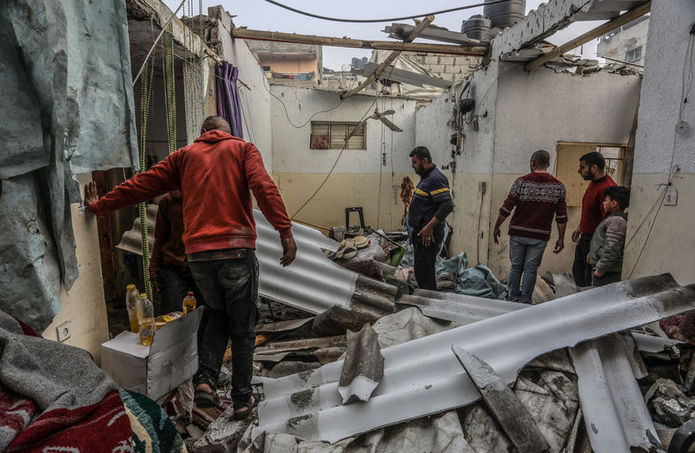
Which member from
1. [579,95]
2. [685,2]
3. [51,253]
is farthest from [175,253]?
A: [579,95]

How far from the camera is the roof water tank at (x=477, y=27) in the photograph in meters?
6.49

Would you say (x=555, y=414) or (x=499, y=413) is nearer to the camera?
(x=499, y=413)

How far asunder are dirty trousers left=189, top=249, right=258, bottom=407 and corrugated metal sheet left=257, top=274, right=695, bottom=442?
0.25 meters

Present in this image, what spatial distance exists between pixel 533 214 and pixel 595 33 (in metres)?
2.26

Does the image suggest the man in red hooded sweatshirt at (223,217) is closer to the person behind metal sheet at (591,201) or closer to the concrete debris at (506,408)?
the concrete debris at (506,408)

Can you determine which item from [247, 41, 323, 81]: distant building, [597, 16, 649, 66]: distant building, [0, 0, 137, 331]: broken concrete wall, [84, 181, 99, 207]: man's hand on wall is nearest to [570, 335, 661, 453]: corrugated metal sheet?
[0, 0, 137, 331]: broken concrete wall

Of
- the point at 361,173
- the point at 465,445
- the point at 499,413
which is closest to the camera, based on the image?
the point at 465,445

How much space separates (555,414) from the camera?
83.6 inches

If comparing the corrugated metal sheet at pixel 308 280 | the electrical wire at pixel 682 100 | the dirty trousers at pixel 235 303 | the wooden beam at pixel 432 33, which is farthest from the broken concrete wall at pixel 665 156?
the dirty trousers at pixel 235 303

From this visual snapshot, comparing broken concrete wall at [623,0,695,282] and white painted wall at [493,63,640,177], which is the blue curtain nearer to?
white painted wall at [493,63,640,177]

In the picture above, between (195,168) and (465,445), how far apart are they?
2212 millimetres

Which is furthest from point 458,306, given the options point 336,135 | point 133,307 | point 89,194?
point 336,135

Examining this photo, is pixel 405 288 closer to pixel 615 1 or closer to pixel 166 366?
pixel 166 366

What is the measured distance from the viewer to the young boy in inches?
138
